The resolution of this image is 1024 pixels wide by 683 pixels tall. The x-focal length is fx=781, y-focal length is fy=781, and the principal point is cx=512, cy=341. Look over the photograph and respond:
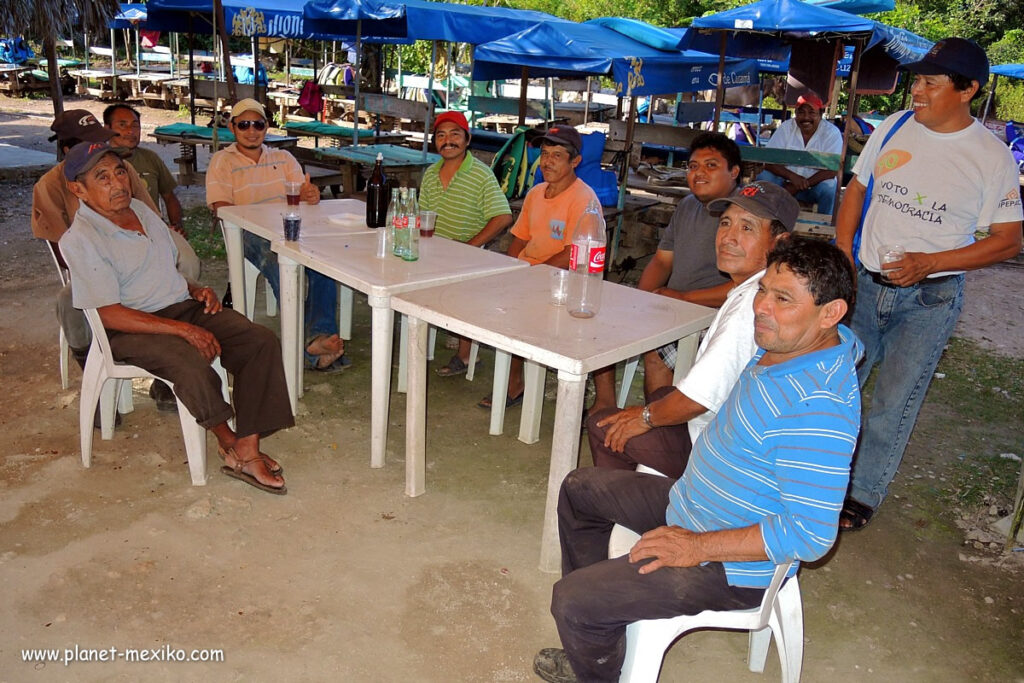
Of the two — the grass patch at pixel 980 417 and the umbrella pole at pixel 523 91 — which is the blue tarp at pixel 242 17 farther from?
the grass patch at pixel 980 417

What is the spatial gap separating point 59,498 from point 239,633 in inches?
47.7

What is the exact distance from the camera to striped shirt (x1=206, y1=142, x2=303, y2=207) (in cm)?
456

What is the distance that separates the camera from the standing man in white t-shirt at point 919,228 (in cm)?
288

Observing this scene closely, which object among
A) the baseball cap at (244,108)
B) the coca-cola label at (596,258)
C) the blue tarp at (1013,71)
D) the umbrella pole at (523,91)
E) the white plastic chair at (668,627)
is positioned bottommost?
the white plastic chair at (668,627)

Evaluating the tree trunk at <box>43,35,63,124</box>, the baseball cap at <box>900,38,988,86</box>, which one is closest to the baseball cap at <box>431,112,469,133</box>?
the baseball cap at <box>900,38,988,86</box>

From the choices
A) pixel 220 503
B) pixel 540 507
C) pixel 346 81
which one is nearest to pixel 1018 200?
pixel 540 507

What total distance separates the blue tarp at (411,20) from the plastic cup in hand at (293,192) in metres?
3.18

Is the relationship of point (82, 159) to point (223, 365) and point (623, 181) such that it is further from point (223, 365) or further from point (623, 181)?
point (623, 181)

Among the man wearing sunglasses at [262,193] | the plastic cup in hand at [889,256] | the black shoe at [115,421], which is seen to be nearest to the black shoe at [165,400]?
the black shoe at [115,421]

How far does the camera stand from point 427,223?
13.5 ft

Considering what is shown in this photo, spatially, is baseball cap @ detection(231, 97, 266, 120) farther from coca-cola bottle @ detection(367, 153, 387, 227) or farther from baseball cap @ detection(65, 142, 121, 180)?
baseball cap @ detection(65, 142, 121, 180)

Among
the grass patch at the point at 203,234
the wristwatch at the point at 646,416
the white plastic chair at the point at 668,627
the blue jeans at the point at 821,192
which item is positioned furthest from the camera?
the blue jeans at the point at 821,192

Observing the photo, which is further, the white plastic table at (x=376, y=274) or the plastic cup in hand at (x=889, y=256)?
the white plastic table at (x=376, y=274)

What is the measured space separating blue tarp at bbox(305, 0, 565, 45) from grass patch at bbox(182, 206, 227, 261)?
2.25 m
